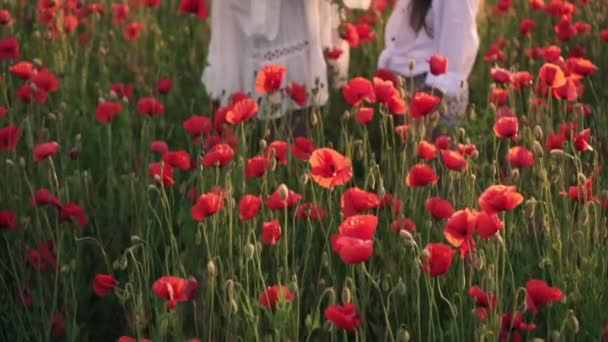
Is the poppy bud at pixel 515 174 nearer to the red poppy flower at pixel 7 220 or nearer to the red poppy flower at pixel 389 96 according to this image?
the red poppy flower at pixel 389 96

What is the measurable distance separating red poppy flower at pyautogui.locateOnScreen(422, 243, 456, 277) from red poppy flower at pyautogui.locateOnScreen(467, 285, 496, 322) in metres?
0.11

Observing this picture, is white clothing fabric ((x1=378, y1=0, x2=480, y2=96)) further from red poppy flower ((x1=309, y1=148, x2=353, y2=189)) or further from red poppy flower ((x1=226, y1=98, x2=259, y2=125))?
red poppy flower ((x1=309, y1=148, x2=353, y2=189))

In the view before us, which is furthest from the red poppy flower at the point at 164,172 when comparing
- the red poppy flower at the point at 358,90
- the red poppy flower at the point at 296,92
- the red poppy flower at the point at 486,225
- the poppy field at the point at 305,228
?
the red poppy flower at the point at 486,225

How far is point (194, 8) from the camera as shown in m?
3.99

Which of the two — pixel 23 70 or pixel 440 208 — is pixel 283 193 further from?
pixel 23 70

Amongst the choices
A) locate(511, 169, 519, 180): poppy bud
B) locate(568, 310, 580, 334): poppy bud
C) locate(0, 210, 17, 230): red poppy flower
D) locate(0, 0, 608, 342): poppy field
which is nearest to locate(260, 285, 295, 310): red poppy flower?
locate(0, 0, 608, 342): poppy field

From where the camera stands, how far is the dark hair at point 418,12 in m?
3.87

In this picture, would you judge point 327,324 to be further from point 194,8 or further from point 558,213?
point 194,8

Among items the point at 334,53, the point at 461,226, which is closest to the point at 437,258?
the point at 461,226

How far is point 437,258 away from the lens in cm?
232

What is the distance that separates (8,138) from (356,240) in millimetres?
1408

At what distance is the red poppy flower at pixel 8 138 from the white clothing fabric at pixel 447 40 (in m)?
1.18

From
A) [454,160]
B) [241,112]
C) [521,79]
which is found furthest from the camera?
[521,79]

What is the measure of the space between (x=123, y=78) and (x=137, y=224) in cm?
173
